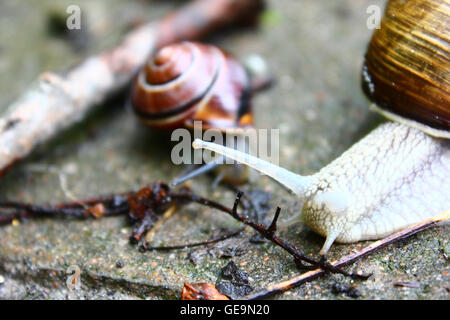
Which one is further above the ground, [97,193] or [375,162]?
[375,162]

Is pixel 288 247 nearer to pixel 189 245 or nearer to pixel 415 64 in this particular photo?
pixel 189 245

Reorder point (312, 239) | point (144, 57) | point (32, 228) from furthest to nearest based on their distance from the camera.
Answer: point (144, 57) < point (32, 228) < point (312, 239)

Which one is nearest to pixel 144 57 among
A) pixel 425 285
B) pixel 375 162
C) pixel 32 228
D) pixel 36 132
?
pixel 36 132

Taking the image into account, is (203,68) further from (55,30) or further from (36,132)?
(55,30)

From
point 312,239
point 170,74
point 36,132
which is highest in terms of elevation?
point 170,74

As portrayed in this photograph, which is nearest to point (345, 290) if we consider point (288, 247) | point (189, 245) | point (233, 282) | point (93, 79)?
point (288, 247)

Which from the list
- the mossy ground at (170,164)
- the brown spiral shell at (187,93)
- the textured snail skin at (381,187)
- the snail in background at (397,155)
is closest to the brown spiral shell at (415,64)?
the snail in background at (397,155)
